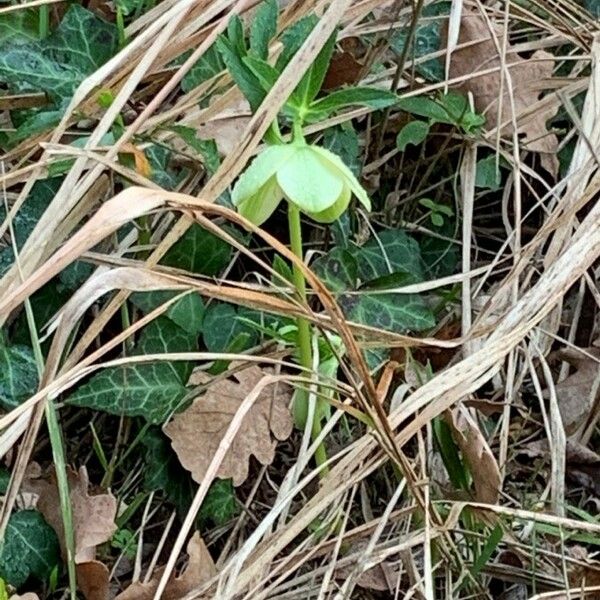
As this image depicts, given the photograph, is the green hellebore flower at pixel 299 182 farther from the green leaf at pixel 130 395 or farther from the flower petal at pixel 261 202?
the green leaf at pixel 130 395

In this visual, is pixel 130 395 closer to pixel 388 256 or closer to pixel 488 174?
pixel 388 256

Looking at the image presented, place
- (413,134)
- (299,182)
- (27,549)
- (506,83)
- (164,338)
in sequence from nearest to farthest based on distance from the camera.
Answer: (299,182) < (27,549) < (164,338) < (413,134) < (506,83)

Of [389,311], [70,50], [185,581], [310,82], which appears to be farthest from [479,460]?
[70,50]

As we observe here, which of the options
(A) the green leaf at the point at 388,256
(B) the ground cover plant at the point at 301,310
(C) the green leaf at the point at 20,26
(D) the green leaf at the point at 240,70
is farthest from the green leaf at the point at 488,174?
(C) the green leaf at the point at 20,26

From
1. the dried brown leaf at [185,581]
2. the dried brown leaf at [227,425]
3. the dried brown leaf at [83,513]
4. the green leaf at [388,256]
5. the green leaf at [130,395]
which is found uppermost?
the green leaf at [388,256]

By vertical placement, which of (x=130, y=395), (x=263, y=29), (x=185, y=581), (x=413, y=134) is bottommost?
(x=185, y=581)

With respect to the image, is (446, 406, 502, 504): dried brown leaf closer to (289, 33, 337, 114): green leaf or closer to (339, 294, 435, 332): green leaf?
(339, 294, 435, 332): green leaf
